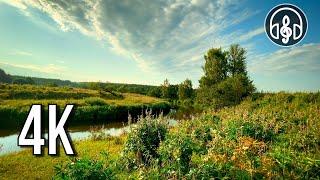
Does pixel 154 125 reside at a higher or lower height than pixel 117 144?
higher

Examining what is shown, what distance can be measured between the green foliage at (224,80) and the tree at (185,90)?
27233 millimetres

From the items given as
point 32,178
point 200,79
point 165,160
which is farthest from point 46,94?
point 165,160

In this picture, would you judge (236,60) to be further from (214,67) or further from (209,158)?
(209,158)

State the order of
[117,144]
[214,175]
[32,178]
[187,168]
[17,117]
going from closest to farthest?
[214,175] < [187,168] < [32,178] < [117,144] < [17,117]

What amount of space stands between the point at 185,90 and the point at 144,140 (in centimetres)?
7102

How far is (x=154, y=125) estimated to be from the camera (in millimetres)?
12336

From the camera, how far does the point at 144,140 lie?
1183cm

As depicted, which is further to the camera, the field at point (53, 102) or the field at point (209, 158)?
the field at point (53, 102)

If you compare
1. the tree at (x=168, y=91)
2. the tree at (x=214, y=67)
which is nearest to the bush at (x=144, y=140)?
the tree at (x=214, y=67)

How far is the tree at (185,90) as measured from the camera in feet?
267

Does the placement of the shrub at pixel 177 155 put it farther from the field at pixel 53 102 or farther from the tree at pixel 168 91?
the tree at pixel 168 91

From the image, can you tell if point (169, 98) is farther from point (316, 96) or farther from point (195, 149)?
point (195, 149)

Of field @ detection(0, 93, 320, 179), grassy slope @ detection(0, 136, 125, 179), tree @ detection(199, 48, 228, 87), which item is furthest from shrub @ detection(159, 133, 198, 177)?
tree @ detection(199, 48, 228, 87)

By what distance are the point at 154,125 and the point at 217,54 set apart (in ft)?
144
